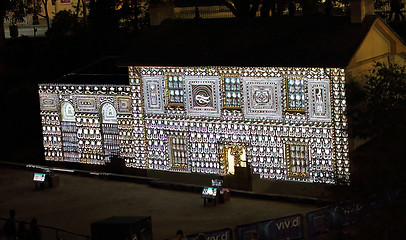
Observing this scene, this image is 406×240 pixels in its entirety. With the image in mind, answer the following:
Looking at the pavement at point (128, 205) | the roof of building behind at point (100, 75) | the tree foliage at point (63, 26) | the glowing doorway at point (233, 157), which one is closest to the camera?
the pavement at point (128, 205)

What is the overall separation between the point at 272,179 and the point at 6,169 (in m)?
14.6

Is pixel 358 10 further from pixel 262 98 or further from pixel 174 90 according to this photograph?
pixel 174 90

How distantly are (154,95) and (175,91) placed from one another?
105cm

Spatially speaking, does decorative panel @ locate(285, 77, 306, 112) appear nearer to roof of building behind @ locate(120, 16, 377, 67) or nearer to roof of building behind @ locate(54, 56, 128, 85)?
roof of building behind @ locate(120, 16, 377, 67)

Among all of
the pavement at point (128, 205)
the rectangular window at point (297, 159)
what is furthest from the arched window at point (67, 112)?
the rectangular window at point (297, 159)

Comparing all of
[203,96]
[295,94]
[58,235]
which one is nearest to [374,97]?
[295,94]

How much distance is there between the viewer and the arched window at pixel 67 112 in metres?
40.2

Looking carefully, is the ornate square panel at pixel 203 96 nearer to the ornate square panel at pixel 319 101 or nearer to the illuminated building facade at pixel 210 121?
the illuminated building facade at pixel 210 121

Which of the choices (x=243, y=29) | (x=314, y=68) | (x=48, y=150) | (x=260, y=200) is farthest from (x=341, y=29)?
(x=48, y=150)

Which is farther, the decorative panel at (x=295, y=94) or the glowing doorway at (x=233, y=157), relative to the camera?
the glowing doorway at (x=233, y=157)

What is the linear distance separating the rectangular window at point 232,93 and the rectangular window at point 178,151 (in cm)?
275

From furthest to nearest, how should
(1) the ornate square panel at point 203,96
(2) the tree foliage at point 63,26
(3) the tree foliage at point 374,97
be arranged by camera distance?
(2) the tree foliage at point 63,26 → (1) the ornate square panel at point 203,96 → (3) the tree foliage at point 374,97

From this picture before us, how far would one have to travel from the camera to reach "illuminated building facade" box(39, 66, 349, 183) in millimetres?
33062

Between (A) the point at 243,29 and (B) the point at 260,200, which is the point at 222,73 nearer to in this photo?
(A) the point at 243,29
